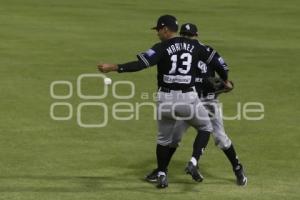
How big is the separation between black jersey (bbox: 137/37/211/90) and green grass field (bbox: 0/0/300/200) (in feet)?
5.24

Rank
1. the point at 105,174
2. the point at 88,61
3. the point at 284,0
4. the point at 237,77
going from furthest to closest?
the point at 284,0 < the point at 88,61 < the point at 237,77 < the point at 105,174

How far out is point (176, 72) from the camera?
977cm

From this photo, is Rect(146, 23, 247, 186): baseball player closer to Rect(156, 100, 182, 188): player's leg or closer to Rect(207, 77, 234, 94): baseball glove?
Rect(207, 77, 234, 94): baseball glove

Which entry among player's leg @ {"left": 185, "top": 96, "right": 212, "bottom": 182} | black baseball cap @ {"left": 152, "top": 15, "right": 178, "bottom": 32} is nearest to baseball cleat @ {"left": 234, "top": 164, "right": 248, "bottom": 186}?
player's leg @ {"left": 185, "top": 96, "right": 212, "bottom": 182}

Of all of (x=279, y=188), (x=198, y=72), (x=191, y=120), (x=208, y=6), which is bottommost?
(x=279, y=188)

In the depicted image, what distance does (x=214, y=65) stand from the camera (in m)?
10.0

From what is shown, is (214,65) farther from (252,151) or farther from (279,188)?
(252,151)

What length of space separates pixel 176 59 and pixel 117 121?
222 inches

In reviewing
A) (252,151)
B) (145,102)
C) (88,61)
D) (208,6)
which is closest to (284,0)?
(208,6)

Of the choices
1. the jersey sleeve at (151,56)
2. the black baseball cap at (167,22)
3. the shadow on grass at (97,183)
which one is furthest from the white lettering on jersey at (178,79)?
the shadow on grass at (97,183)

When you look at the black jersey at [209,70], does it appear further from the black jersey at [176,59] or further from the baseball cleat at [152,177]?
the baseball cleat at [152,177]

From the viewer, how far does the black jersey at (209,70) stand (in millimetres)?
9961

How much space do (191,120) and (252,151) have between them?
3210 millimetres

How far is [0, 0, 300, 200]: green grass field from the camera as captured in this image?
10445 millimetres
